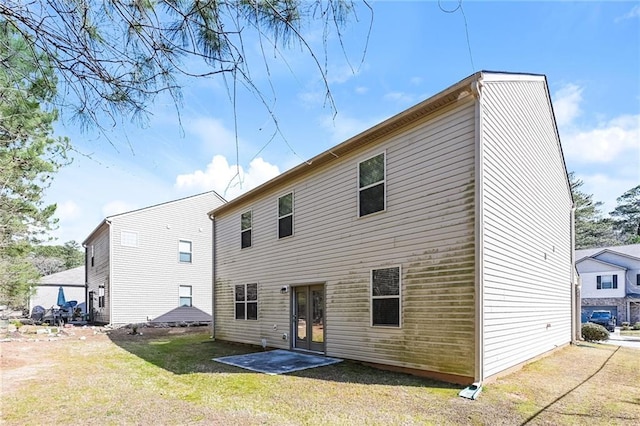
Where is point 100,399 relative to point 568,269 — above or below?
below

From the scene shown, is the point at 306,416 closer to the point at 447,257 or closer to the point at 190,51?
the point at 447,257

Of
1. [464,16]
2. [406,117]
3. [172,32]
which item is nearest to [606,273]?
[406,117]

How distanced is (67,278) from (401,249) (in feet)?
113

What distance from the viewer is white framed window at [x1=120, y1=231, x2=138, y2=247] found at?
1975cm

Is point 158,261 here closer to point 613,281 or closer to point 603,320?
point 603,320

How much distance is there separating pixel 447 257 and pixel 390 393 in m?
2.53

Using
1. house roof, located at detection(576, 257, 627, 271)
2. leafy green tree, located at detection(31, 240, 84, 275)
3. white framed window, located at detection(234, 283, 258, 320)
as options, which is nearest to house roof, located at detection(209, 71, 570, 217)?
white framed window, located at detection(234, 283, 258, 320)

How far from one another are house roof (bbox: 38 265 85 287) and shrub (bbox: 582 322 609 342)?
3491 cm

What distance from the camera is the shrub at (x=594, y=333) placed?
14633 millimetres

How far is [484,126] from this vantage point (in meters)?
7.12

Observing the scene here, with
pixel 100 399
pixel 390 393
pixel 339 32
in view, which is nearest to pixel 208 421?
pixel 100 399

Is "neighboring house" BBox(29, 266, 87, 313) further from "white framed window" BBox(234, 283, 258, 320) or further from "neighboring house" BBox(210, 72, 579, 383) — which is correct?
"neighboring house" BBox(210, 72, 579, 383)

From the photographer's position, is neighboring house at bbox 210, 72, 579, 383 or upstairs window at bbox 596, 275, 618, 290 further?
upstairs window at bbox 596, 275, 618, 290

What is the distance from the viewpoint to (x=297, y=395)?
20.7ft
